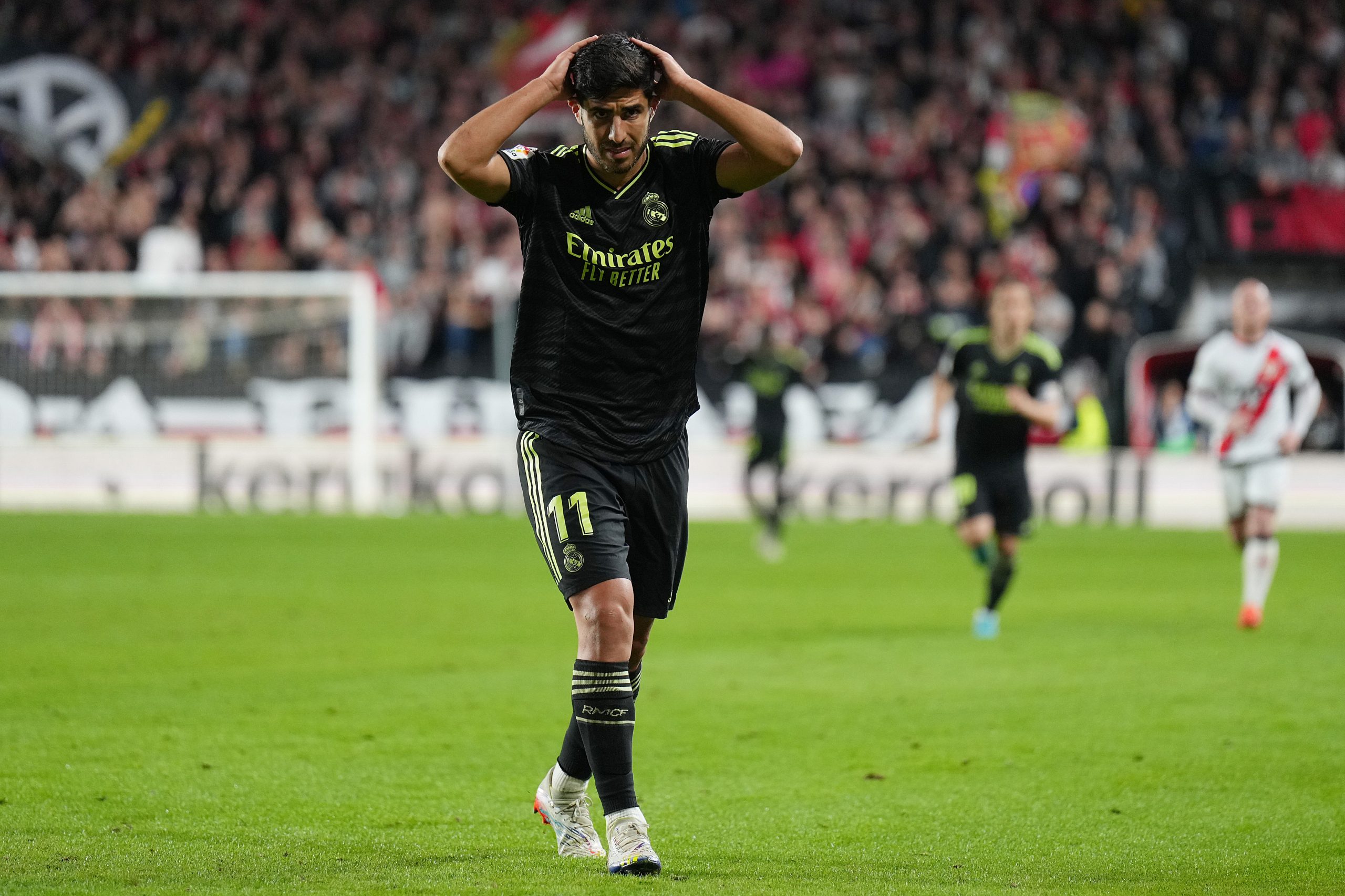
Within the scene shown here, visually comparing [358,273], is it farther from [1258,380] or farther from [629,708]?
[629,708]

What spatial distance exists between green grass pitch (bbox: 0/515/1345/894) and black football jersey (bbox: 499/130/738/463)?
1.25 meters

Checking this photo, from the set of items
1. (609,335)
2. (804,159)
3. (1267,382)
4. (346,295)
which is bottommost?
(1267,382)

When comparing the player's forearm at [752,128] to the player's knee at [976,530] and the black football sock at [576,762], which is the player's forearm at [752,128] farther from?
the player's knee at [976,530]

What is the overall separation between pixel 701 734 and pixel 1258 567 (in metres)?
5.60

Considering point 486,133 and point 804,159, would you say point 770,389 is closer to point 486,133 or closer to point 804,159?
point 804,159

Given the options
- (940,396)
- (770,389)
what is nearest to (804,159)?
(770,389)

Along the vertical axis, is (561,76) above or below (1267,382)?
above

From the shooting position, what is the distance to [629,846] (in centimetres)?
473

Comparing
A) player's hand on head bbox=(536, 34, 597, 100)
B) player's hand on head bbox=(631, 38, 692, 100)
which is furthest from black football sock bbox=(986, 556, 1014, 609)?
player's hand on head bbox=(536, 34, 597, 100)

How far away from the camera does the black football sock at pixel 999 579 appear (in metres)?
11.3

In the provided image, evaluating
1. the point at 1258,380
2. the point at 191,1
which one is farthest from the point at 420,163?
the point at 1258,380

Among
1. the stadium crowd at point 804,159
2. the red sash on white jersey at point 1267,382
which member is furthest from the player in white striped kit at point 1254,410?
the stadium crowd at point 804,159

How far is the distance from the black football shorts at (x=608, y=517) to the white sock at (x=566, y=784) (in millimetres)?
529

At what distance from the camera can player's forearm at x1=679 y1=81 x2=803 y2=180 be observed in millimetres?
4848
